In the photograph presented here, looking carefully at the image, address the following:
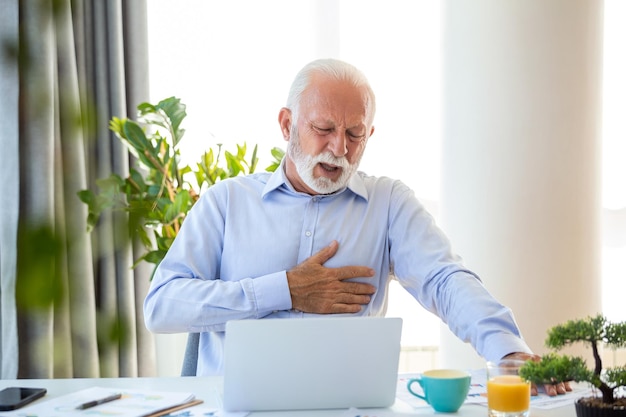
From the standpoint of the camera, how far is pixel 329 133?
2084 millimetres

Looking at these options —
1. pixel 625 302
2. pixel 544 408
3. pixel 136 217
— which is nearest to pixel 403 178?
pixel 625 302

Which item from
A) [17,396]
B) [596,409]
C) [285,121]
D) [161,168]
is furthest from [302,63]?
[596,409]

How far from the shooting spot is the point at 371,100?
214cm

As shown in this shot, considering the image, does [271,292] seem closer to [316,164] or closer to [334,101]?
[316,164]

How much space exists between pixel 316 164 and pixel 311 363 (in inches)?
34.3

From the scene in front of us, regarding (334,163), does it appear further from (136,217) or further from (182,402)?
(136,217)

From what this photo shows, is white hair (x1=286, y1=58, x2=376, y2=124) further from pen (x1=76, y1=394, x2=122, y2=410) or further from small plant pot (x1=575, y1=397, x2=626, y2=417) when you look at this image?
small plant pot (x1=575, y1=397, x2=626, y2=417)

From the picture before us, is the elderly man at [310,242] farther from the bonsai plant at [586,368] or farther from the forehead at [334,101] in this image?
the bonsai plant at [586,368]

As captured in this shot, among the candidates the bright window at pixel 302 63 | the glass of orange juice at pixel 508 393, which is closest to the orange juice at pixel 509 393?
the glass of orange juice at pixel 508 393

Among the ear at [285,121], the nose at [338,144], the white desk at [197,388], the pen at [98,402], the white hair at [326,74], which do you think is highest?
the white hair at [326,74]

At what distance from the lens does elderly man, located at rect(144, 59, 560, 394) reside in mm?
1890

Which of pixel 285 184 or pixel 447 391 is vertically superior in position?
pixel 285 184

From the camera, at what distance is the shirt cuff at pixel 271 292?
6.13ft

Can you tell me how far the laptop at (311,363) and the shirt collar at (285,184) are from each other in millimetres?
875
